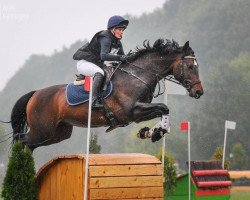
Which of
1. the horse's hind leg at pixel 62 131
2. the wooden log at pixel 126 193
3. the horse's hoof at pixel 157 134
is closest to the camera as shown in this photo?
the wooden log at pixel 126 193

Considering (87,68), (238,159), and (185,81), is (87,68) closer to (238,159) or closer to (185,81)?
(185,81)

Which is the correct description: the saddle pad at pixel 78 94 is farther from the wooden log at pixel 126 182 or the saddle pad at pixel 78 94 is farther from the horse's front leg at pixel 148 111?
the wooden log at pixel 126 182

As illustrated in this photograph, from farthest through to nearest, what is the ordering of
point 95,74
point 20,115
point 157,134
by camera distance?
point 20,115 < point 95,74 < point 157,134

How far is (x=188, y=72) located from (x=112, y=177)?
1931mm

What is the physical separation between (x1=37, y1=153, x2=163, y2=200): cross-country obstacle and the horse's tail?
1637 mm

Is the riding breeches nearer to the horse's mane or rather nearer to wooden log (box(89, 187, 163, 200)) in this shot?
the horse's mane

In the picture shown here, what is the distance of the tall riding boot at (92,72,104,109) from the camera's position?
7988mm

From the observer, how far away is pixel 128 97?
7.90 metres

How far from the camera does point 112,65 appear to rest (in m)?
8.33

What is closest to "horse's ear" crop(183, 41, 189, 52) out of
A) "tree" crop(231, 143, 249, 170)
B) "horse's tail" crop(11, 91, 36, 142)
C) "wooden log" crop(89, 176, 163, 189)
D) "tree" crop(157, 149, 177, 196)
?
"wooden log" crop(89, 176, 163, 189)

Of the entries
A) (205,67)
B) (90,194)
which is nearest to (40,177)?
(90,194)

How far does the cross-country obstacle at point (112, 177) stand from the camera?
686 centimetres

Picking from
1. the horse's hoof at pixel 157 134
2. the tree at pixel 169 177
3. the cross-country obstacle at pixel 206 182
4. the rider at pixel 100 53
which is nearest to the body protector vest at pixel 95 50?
the rider at pixel 100 53

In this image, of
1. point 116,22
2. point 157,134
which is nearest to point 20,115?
point 116,22
